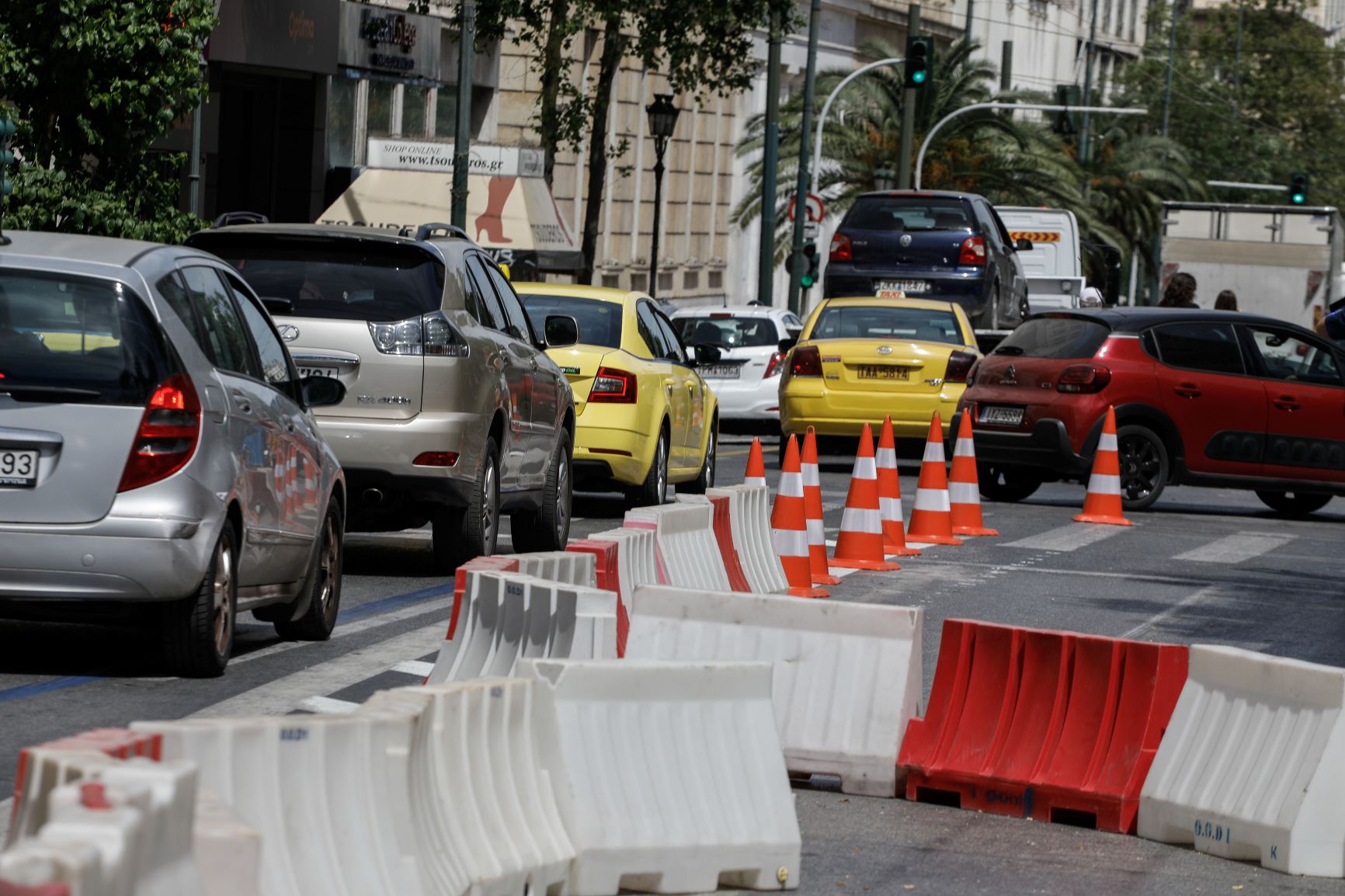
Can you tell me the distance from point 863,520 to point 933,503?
7.12 feet

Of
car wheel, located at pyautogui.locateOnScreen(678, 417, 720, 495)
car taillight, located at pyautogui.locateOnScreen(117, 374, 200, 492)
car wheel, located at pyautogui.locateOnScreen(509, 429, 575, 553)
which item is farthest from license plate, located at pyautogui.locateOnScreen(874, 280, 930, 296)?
car taillight, located at pyautogui.locateOnScreen(117, 374, 200, 492)

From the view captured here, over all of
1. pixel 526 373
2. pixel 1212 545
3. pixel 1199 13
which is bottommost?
pixel 1212 545

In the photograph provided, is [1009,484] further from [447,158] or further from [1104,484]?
[447,158]

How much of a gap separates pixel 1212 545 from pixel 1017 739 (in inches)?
384

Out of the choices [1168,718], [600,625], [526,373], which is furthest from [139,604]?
[526,373]

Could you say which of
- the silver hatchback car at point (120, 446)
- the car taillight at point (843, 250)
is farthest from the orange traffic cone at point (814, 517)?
the car taillight at point (843, 250)

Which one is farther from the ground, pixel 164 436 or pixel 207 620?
pixel 164 436

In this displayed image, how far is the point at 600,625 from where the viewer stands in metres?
7.04

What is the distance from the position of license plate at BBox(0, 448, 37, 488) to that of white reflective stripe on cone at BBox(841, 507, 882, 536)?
6.54 m

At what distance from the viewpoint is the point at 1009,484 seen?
20844mm

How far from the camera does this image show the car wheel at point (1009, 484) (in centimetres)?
2045

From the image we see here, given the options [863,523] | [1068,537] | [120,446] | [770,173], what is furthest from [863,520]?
[770,173]

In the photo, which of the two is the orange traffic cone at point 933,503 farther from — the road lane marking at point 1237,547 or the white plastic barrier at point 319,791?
the white plastic barrier at point 319,791

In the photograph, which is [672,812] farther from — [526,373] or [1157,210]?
[1157,210]
